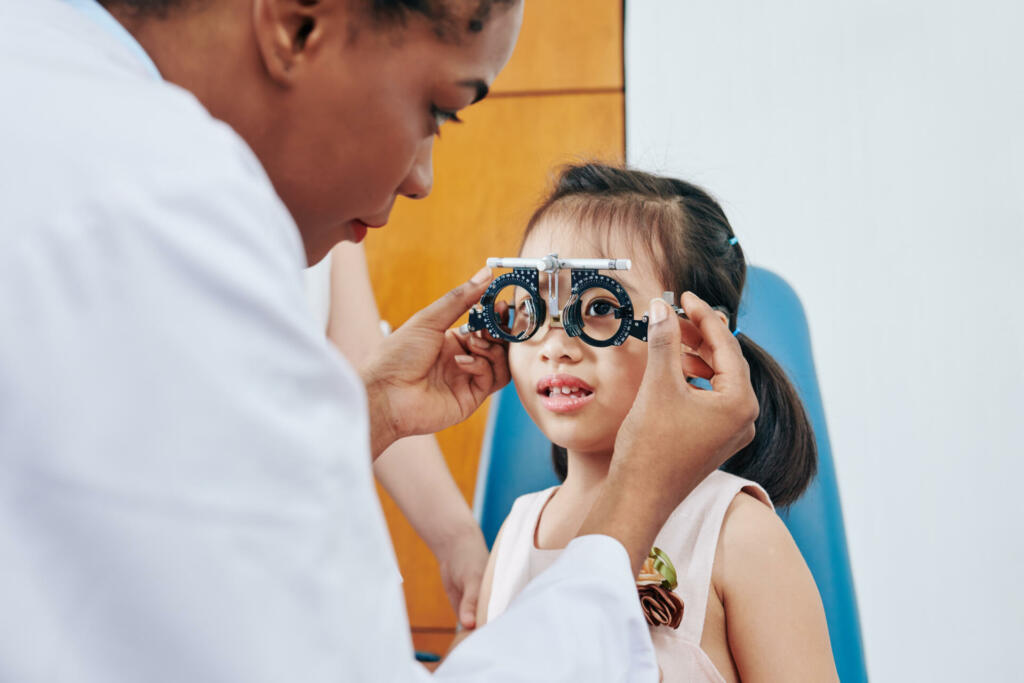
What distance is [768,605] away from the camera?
1.08 m

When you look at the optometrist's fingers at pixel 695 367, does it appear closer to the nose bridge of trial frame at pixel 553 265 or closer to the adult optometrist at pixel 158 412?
the nose bridge of trial frame at pixel 553 265

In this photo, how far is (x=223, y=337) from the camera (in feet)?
1.59

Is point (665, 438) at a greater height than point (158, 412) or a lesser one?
lesser

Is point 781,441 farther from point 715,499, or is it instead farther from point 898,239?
point 898,239

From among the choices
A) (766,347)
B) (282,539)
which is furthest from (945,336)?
(282,539)

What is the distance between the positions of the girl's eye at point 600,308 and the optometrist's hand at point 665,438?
21 centimetres

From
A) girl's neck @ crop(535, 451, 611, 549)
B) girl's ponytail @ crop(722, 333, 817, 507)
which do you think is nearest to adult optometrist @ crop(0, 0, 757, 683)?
girl's neck @ crop(535, 451, 611, 549)

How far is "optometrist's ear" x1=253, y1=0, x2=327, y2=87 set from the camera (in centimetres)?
66

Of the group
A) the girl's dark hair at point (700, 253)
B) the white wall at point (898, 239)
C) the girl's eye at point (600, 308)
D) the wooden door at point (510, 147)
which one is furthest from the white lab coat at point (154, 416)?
the wooden door at point (510, 147)

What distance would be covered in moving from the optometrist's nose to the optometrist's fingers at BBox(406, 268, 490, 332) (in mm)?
373

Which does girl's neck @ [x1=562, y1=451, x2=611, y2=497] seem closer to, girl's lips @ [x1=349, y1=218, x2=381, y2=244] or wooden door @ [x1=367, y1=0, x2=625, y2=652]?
girl's lips @ [x1=349, y1=218, x2=381, y2=244]

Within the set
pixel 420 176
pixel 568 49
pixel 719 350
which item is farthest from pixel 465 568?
pixel 568 49

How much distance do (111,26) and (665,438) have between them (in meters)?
0.57

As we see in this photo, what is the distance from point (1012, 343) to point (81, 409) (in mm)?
1850
